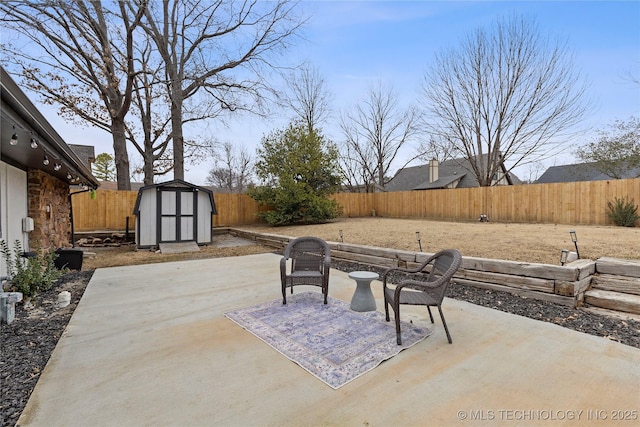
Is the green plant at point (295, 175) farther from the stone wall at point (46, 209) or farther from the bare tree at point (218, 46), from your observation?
the stone wall at point (46, 209)

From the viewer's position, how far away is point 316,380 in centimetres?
206

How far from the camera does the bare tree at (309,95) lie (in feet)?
62.9

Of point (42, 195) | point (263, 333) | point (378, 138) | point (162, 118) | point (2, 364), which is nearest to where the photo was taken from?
point (2, 364)

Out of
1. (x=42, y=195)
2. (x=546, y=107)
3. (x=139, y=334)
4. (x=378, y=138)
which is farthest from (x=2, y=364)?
(x=378, y=138)

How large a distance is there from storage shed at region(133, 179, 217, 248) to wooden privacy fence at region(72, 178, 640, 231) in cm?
279

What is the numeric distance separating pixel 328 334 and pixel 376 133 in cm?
2045

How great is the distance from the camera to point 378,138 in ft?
71.4

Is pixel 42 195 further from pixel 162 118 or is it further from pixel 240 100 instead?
pixel 162 118

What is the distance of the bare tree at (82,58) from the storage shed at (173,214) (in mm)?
5205

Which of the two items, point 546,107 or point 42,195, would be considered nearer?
point 42,195

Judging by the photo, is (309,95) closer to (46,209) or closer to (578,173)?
(46,209)

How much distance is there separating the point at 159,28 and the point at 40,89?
17.2 feet

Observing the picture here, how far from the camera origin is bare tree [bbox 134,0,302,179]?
12.9 m

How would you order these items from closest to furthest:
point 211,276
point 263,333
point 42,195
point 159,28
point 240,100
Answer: point 263,333 < point 211,276 < point 42,195 < point 159,28 < point 240,100
